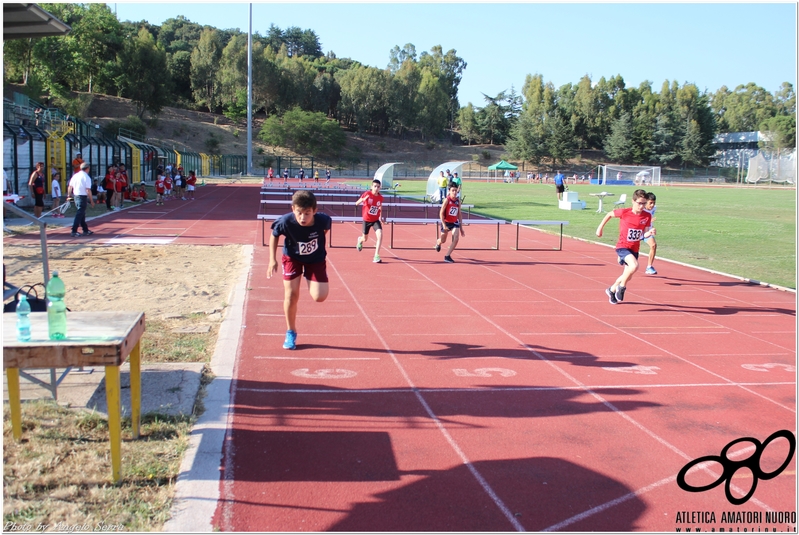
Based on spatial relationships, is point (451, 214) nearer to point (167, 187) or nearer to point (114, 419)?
point (114, 419)

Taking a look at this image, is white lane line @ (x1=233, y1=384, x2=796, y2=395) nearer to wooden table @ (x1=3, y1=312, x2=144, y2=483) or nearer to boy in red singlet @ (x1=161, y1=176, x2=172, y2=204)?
wooden table @ (x1=3, y1=312, x2=144, y2=483)

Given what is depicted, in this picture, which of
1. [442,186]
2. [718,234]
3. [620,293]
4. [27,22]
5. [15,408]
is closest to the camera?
[15,408]

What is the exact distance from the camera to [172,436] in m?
5.03

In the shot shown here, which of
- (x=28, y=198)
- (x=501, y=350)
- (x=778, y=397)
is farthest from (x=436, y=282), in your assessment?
(x=28, y=198)

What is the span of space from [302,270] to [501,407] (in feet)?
9.19

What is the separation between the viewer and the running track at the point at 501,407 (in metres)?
4.25

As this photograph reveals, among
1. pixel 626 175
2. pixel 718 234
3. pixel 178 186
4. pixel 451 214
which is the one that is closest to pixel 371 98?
pixel 626 175

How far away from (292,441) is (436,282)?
7628 mm

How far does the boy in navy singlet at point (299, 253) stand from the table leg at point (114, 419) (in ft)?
10.1

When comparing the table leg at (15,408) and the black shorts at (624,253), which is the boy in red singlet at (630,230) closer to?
the black shorts at (624,253)

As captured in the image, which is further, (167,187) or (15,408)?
(167,187)

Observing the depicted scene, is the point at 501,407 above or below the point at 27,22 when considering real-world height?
below

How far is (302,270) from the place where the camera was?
7.62m

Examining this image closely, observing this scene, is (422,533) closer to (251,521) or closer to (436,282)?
(251,521)
